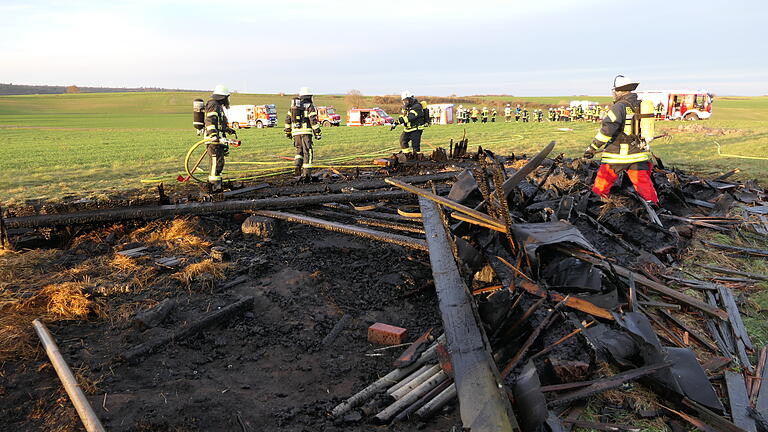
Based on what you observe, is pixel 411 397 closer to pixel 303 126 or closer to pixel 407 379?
pixel 407 379

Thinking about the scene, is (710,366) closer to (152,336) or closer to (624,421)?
(624,421)

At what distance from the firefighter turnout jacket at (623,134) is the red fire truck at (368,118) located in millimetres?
34947

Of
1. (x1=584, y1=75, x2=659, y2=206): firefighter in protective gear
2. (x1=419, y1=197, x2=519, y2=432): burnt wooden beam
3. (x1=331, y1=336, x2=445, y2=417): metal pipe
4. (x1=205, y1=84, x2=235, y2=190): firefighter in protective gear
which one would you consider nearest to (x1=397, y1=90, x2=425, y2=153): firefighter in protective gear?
(x1=205, y1=84, x2=235, y2=190): firefighter in protective gear

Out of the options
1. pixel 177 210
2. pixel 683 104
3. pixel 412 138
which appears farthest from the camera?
pixel 683 104

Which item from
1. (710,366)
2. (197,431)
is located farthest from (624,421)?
(197,431)

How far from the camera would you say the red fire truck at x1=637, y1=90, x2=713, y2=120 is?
122ft

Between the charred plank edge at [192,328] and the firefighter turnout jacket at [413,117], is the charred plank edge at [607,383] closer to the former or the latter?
the charred plank edge at [192,328]

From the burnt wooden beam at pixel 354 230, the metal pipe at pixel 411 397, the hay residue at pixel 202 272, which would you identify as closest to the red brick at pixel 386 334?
the metal pipe at pixel 411 397

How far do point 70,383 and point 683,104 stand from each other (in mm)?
45191

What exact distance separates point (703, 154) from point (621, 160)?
36.1 ft

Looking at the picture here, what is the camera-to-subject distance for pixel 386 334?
3.66 m

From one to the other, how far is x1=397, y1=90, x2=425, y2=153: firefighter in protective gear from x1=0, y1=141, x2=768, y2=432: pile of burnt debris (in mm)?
5954

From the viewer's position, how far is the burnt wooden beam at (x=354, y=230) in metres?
4.97

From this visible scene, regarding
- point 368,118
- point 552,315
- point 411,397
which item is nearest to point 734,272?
point 552,315
